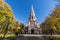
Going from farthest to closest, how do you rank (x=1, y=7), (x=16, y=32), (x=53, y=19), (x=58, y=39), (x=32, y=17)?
(x=32, y=17) → (x=16, y=32) → (x=53, y=19) → (x=58, y=39) → (x=1, y=7)

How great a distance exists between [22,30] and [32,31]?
2958mm

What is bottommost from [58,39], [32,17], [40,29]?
[58,39]

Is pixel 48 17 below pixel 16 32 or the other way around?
the other way around

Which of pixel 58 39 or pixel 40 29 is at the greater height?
pixel 40 29

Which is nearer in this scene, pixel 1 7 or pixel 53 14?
pixel 1 7

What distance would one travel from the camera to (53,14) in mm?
34688

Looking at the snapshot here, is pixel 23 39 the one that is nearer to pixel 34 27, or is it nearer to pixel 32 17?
pixel 34 27

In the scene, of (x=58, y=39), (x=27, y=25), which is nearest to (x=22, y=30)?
(x=27, y=25)

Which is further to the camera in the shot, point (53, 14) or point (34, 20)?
point (34, 20)

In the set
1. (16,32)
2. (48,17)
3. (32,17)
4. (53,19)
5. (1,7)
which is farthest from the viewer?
(32,17)

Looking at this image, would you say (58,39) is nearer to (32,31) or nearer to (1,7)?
(1,7)

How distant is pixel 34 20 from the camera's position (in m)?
49.8

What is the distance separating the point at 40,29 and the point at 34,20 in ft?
12.9

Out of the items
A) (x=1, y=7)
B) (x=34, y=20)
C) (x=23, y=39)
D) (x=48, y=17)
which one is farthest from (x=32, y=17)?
(x=1, y=7)
